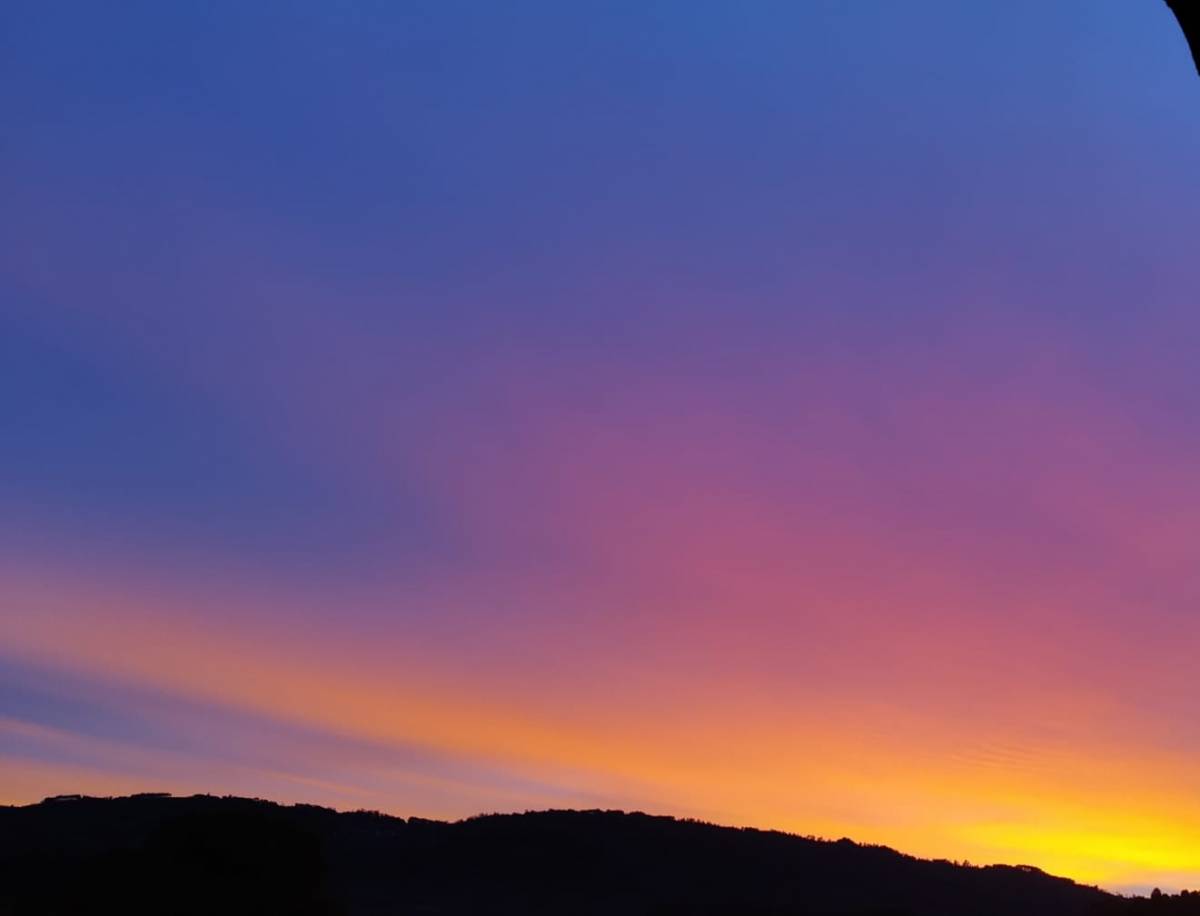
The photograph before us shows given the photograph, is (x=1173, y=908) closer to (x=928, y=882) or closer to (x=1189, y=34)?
(x=928, y=882)

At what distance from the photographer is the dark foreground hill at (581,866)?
6638 centimetres

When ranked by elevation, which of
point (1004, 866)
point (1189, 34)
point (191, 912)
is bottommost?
point (191, 912)

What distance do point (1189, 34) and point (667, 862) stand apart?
3038 inches

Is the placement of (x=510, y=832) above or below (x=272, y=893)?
above

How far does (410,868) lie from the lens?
246 feet

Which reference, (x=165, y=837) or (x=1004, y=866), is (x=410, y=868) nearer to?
(x=165, y=837)

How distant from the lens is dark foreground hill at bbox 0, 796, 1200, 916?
6638 cm

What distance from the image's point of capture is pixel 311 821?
80375mm

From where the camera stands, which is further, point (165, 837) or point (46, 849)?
point (46, 849)

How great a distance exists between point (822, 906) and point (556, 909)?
1383cm

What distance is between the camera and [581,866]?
7506 centimetres

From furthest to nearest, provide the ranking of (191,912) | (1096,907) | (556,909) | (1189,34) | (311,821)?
(311,821), (556,909), (1096,907), (191,912), (1189,34)

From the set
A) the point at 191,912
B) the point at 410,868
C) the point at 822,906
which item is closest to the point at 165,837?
the point at 191,912

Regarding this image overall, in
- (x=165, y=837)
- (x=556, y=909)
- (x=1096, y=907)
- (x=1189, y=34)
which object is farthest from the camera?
(x=556, y=909)
